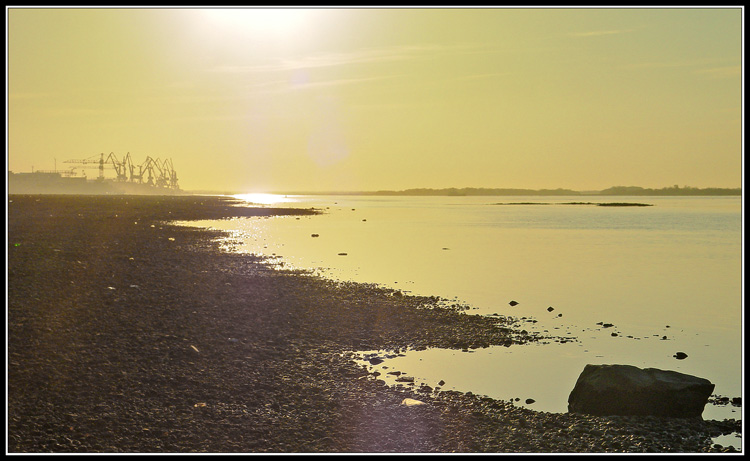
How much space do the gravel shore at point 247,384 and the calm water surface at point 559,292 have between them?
4.18ft

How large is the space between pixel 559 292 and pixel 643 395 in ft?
51.0

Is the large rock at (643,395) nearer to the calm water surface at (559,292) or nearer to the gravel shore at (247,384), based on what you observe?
the gravel shore at (247,384)

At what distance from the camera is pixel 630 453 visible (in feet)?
27.5

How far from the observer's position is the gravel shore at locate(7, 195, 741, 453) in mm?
8477

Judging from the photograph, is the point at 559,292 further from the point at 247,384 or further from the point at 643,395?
the point at 247,384

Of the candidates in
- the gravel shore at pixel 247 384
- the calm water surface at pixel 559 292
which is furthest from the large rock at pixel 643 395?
the calm water surface at pixel 559 292

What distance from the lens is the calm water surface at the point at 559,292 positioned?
12.5m

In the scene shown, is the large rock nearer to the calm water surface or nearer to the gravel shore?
the gravel shore

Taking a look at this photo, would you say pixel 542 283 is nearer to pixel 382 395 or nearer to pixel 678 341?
pixel 678 341

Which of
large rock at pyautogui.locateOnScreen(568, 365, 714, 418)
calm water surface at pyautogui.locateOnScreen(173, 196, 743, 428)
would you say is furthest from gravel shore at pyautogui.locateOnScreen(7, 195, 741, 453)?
calm water surface at pyautogui.locateOnScreen(173, 196, 743, 428)

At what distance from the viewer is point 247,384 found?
10562mm

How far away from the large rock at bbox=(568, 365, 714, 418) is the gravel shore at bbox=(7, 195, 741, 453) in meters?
0.22

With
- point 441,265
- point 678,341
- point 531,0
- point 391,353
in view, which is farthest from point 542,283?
point 531,0

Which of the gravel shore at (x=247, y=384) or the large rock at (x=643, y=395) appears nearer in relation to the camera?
the gravel shore at (x=247, y=384)
